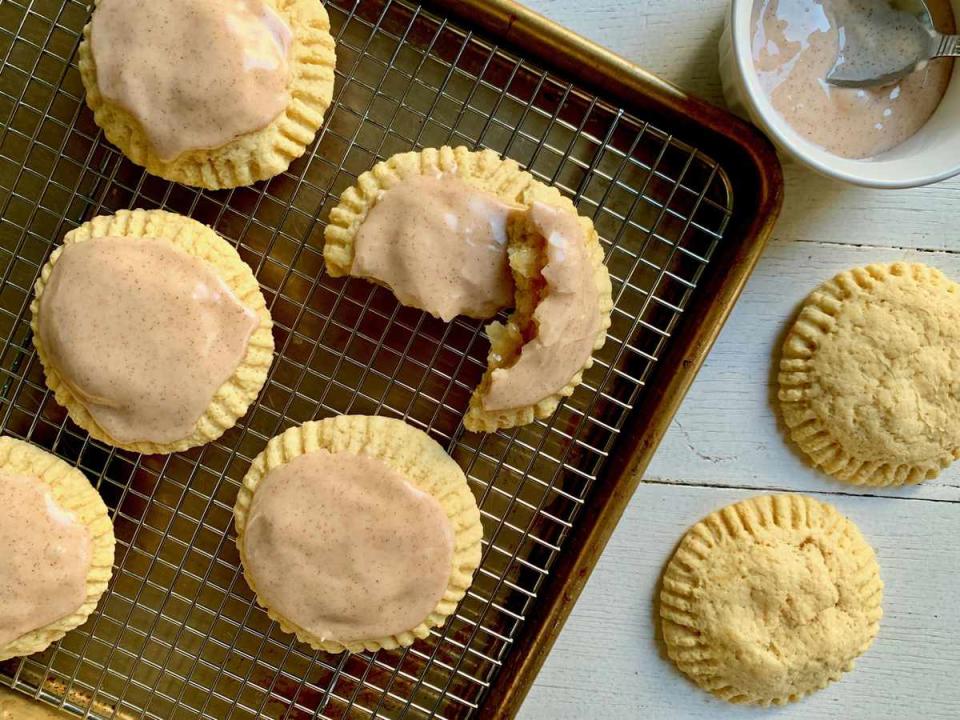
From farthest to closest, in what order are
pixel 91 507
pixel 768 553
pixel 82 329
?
pixel 768 553
pixel 91 507
pixel 82 329

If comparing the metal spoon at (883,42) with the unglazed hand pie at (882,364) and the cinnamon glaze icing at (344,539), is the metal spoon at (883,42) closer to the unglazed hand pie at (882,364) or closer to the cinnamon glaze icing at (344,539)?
the unglazed hand pie at (882,364)

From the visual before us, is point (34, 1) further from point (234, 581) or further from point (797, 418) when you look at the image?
point (797, 418)

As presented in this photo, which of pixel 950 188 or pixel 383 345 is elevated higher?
pixel 950 188

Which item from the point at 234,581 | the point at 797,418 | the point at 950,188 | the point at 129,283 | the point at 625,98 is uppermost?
the point at 950,188

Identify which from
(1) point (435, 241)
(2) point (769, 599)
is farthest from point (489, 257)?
(2) point (769, 599)

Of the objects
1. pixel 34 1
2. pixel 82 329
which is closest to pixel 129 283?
pixel 82 329

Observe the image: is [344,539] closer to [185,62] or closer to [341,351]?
[341,351]

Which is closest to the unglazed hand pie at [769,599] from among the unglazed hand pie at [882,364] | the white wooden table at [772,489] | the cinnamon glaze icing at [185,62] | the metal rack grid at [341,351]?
the white wooden table at [772,489]
